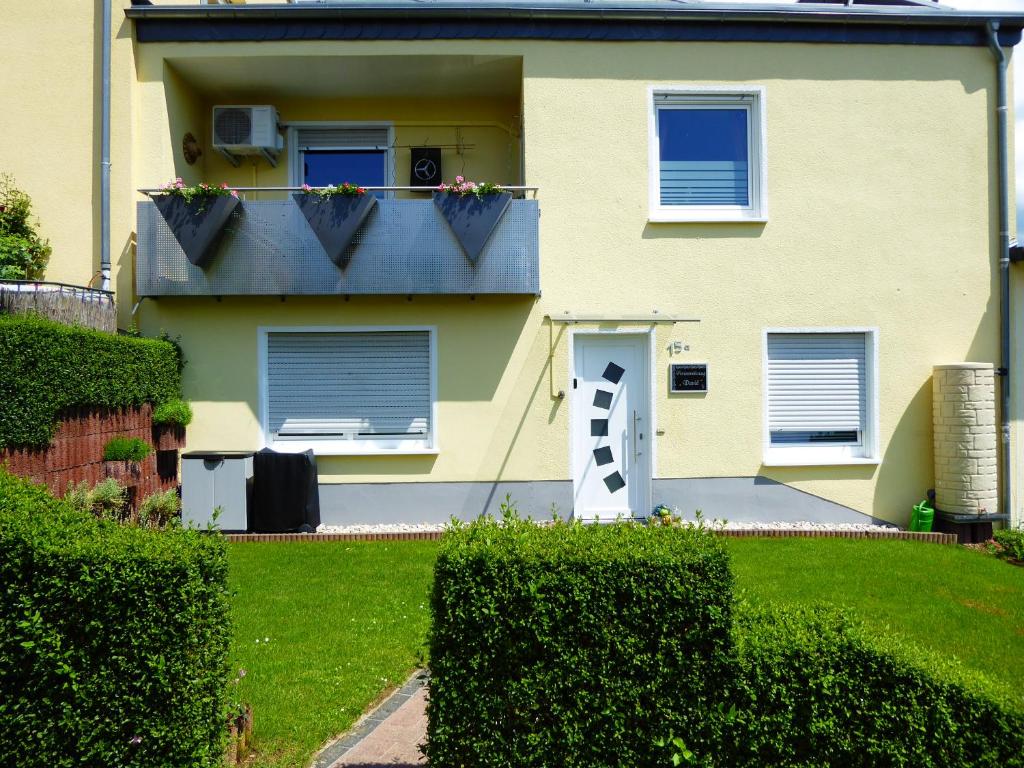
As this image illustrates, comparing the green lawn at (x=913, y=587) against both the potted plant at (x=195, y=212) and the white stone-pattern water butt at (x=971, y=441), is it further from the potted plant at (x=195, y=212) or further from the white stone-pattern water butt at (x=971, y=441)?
the potted plant at (x=195, y=212)

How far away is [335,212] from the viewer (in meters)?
9.37

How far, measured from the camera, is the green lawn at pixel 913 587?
228 inches

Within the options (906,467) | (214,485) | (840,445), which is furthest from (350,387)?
(906,467)

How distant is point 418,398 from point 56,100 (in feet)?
20.6

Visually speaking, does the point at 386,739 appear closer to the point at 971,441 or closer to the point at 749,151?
the point at 971,441

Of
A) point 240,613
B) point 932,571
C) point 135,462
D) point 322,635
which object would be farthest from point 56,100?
point 932,571

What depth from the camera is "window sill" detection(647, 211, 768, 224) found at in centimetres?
1009

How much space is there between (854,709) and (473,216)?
24.4ft

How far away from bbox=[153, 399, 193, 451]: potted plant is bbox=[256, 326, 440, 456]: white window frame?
0.98 meters

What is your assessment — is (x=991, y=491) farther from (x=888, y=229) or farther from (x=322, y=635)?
(x=322, y=635)

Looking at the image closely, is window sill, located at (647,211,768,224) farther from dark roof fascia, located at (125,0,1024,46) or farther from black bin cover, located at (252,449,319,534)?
black bin cover, located at (252,449,319,534)

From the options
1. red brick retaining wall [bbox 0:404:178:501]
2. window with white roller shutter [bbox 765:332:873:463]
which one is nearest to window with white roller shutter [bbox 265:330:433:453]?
red brick retaining wall [bbox 0:404:178:501]

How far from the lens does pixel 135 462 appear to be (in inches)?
343

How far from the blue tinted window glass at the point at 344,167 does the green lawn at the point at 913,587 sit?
768 centimetres
